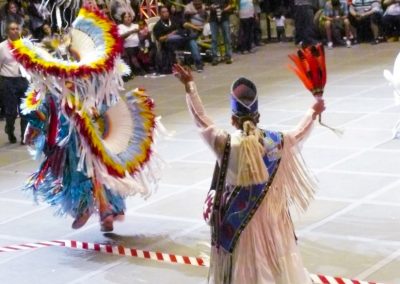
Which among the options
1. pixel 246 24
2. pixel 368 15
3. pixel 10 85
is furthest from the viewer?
pixel 246 24

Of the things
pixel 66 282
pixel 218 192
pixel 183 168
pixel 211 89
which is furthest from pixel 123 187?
pixel 211 89

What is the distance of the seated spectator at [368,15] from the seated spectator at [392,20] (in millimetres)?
172

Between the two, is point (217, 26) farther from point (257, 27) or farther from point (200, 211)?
point (200, 211)

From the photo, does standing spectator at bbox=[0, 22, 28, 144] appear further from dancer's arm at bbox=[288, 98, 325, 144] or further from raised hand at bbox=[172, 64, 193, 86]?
dancer's arm at bbox=[288, 98, 325, 144]

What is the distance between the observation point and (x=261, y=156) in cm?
424

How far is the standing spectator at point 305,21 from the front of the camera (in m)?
16.0

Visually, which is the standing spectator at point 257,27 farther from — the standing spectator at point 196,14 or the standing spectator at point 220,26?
the standing spectator at point 196,14

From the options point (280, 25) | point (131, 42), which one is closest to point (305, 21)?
point (280, 25)

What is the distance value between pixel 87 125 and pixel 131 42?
9285 millimetres

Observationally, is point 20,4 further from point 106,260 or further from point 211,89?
point 106,260

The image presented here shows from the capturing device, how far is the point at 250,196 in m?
4.28

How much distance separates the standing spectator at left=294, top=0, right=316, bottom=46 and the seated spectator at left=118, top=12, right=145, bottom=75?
10.9 feet

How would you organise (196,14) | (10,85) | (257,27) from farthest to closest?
(257,27) < (196,14) < (10,85)

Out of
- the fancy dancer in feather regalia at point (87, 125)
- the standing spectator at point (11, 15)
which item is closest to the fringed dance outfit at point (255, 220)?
the fancy dancer in feather regalia at point (87, 125)
